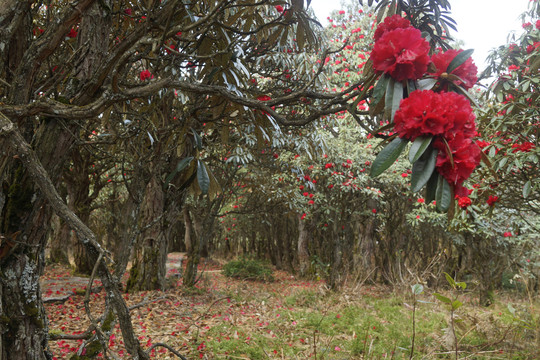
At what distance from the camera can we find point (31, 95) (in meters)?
1.71

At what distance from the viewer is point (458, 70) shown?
106cm

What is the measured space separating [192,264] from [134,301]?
1920 mm

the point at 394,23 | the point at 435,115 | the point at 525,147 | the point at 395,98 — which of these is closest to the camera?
the point at 435,115

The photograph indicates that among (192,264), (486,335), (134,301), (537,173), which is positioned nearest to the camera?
(537,173)

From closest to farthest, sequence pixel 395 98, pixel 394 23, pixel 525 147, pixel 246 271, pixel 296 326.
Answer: pixel 395 98, pixel 394 23, pixel 525 147, pixel 296 326, pixel 246 271

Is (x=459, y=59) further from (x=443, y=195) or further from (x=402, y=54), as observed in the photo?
(x=443, y=195)

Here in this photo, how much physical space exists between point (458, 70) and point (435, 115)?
0.30 meters

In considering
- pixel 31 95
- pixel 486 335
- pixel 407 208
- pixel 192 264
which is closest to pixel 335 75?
pixel 407 208

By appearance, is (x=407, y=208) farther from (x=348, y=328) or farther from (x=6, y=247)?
(x=6, y=247)

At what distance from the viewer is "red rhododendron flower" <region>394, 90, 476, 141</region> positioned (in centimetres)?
89

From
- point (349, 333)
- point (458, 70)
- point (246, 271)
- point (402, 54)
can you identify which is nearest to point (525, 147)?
point (458, 70)

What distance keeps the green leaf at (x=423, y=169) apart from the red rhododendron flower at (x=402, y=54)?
259 millimetres

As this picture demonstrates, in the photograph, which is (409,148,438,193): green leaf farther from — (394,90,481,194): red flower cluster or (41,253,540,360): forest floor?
(41,253,540,360): forest floor

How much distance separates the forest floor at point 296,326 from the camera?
343 centimetres
